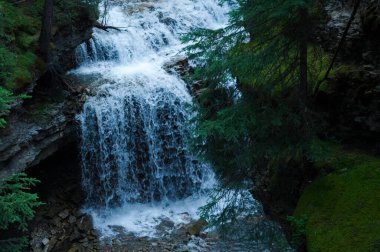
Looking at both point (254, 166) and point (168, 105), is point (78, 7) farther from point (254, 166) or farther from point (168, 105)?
point (254, 166)

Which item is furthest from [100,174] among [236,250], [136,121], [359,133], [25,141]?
[359,133]

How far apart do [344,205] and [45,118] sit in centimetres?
889

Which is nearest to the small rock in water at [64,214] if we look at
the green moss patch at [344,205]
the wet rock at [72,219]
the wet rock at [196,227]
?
the wet rock at [72,219]

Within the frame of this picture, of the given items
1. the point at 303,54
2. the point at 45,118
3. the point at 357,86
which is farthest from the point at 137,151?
the point at 357,86

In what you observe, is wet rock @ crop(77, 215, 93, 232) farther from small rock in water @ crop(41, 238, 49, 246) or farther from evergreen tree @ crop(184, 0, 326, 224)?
evergreen tree @ crop(184, 0, 326, 224)

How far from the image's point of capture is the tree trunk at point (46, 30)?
35.6 feet

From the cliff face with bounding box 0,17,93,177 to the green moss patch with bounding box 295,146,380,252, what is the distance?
7.62 meters

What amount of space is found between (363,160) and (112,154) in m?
9.06

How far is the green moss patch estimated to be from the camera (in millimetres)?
4578

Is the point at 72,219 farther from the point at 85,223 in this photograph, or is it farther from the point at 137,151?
the point at 137,151

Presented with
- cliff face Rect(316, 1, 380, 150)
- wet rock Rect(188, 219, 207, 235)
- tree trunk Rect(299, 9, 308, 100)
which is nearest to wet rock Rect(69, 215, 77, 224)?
wet rock Rect(188, 219, 207, 235)

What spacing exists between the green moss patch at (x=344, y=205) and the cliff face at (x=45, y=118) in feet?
25.0

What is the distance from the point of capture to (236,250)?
9812 mm

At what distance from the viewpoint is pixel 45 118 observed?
A: 1084 centimetres
